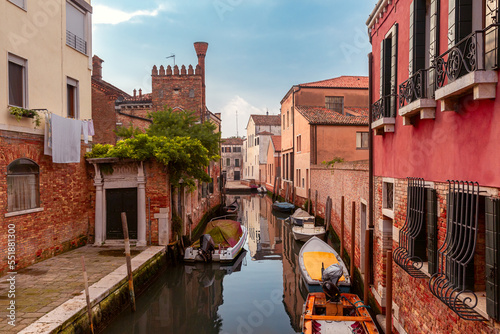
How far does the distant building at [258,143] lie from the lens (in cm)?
4003

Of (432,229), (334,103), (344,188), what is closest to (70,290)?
(432,229)

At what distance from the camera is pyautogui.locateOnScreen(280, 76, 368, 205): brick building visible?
20.3 m

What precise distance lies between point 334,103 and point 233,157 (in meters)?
29.9

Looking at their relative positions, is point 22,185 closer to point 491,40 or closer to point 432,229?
point 432,229

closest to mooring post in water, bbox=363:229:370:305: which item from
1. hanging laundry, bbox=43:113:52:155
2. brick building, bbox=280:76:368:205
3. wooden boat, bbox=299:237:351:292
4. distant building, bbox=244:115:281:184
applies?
wooden boat, bbox=299:237:351:292

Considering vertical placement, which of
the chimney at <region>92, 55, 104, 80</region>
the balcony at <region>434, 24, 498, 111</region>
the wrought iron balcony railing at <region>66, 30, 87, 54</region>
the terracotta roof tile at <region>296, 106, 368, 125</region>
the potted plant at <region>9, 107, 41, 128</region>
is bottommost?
the balcony at <region>434, 24, 498, 111</region>

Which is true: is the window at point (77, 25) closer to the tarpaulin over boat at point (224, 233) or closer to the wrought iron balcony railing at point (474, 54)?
the tarpaulin over boat at point (224, 233)

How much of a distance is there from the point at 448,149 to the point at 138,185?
29.3 feet

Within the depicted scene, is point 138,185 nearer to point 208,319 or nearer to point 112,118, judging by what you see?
point 208,319

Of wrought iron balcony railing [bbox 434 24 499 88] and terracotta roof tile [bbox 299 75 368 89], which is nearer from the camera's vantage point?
wrought iron balcony railing [bbox 434 24 499 88]

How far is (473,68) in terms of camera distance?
123 inches

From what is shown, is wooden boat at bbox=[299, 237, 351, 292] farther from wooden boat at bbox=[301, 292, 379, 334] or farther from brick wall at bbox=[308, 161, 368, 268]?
wooden boat at bbox=[301, 292, 379, 334]

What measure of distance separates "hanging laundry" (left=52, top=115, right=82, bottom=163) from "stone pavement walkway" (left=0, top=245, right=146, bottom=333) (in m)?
2.49

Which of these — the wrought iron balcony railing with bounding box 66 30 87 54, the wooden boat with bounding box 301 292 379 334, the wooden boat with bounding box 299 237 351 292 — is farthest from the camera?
the wrought iron balcony railing with bounding box 66 30 87 54
